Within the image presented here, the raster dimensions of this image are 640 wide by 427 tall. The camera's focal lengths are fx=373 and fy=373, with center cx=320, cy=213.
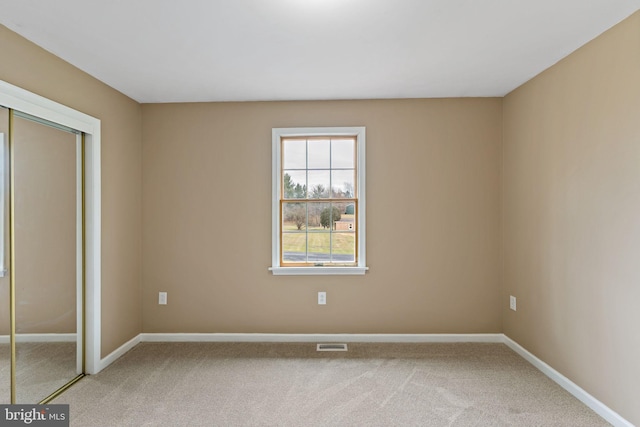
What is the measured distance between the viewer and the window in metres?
3.92

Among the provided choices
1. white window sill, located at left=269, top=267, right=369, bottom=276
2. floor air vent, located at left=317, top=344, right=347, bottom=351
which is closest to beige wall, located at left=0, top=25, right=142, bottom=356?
white window sill, located at left=269, top=267, right=369, bottom=276

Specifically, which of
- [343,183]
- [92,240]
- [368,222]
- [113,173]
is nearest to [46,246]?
[92,240]

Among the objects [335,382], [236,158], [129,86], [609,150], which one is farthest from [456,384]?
[129,86]

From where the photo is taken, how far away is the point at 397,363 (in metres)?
3.30

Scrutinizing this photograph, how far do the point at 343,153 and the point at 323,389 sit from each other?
2.27 meters

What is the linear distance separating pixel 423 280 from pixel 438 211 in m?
0.72

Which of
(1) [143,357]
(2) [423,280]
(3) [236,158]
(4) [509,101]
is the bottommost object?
(1) [143,357]

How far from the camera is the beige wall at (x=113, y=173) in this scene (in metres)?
2.63

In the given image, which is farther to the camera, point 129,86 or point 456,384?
point 129,86

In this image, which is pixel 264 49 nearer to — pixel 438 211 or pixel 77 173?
pixel 77 173

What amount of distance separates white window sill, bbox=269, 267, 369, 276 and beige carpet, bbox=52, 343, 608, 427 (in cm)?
72

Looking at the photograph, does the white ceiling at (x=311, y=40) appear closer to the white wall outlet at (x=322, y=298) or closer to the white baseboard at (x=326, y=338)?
the white wall outlet at (x=322, y=298)

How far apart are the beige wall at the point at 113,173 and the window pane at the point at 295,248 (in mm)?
1519

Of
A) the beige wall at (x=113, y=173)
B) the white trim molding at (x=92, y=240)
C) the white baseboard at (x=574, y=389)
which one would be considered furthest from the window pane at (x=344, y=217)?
the white trim molding at (x=92, y=240)
